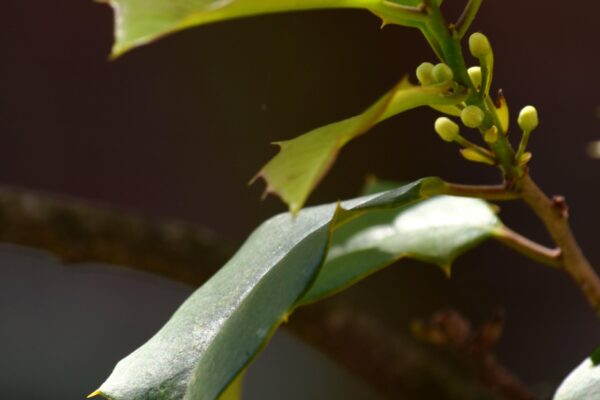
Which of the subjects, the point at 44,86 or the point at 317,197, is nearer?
the point at 317,197

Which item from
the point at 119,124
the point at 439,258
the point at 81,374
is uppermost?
the point at 439,258

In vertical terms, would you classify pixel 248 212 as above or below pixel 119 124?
below

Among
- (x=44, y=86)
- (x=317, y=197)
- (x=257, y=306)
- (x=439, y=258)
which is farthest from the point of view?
(x=44, y=86)

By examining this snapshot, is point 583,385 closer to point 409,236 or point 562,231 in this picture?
point 562,231

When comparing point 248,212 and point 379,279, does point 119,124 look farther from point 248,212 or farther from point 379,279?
point 379,279

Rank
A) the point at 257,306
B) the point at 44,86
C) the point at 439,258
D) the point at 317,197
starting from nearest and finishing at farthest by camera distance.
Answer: the point at 257,306
the point at 439,258
the point at 317,197
the point at 44,86

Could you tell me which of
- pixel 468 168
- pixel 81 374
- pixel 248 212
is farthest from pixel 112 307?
pixel 468 168

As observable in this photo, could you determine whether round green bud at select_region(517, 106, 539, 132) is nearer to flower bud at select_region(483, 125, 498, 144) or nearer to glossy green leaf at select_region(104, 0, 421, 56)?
flower bud at select_region(483, 125, 498, 144)

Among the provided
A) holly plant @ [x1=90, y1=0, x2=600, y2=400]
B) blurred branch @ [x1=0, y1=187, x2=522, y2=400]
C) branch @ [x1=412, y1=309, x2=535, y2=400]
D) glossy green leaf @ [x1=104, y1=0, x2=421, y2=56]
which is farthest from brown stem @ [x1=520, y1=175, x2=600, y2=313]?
blurred branch @ [x1=0, y1=187, x2=522, y2=400]
